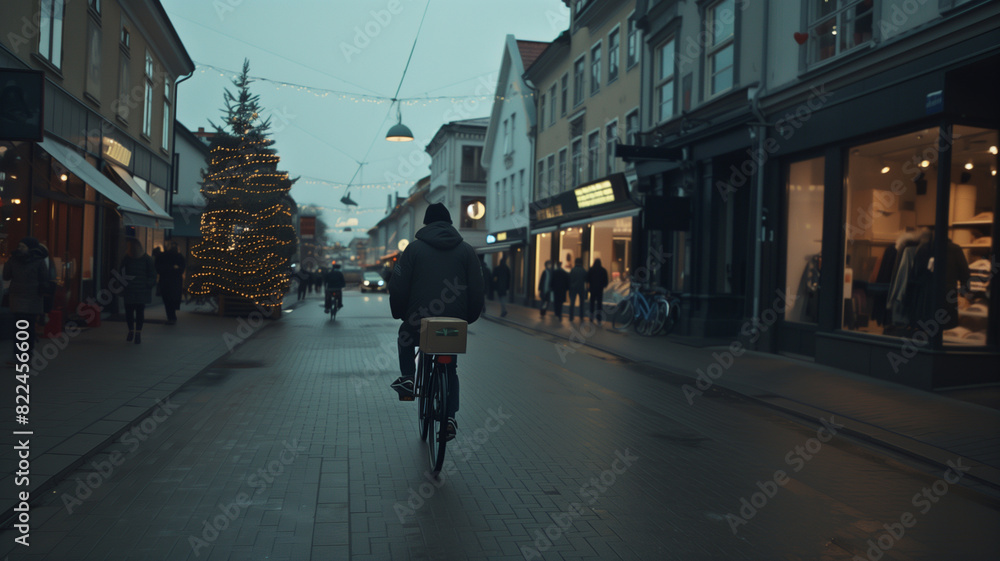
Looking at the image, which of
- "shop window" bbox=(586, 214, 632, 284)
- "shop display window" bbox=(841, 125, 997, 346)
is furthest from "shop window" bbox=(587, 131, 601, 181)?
"shop display window" bbox=(841, 125, 997, 346)

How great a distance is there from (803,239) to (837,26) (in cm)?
362

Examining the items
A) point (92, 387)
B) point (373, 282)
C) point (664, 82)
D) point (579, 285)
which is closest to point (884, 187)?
point (664, 82)

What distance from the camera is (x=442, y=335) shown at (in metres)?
5.47

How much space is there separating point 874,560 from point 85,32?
1674cm

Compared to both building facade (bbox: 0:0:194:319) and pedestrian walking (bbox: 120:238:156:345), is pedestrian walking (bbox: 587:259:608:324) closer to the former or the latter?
building facade (bbox: 0:0:194:319)

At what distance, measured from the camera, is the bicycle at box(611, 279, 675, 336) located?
59.7ft

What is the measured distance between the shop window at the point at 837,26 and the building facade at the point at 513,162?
21.8m

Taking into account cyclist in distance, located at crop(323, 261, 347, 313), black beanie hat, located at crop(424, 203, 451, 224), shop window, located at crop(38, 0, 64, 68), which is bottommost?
cyclist in distance, located at crop(323, 261, 347, 313)

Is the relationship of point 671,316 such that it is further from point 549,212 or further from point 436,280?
point 436,280

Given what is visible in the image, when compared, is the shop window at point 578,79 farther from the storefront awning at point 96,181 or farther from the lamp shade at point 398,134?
the storefront awning at point 96,181

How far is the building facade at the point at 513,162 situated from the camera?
117 ft

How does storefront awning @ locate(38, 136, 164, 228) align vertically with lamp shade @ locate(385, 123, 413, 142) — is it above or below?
below

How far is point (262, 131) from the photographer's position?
79.2 ft

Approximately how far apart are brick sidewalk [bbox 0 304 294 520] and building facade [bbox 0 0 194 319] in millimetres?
1786
